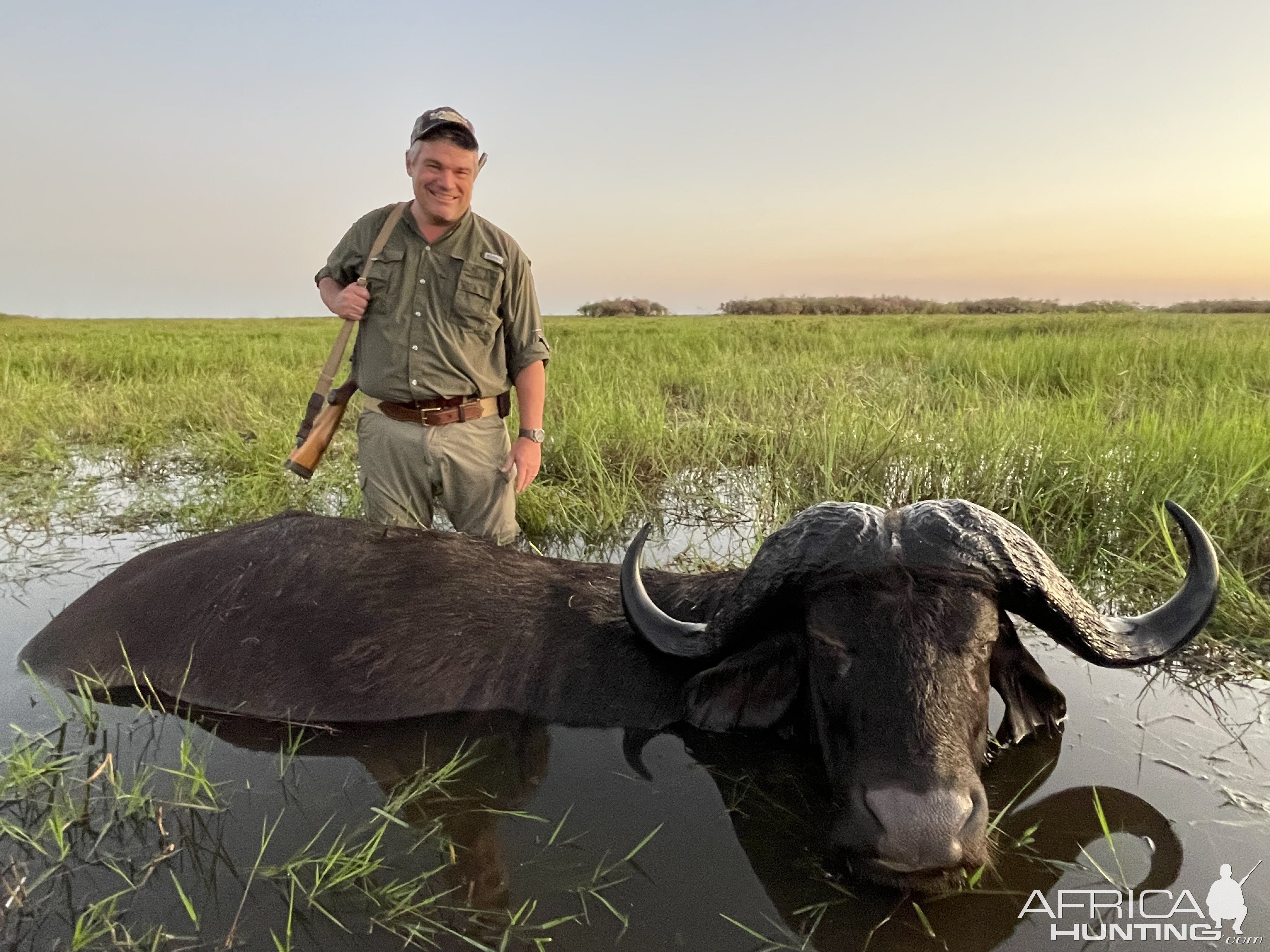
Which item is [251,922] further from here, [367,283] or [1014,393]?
[1014,393]

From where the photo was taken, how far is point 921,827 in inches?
64.6

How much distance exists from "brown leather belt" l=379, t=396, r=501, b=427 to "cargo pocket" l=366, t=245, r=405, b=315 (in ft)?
1.61

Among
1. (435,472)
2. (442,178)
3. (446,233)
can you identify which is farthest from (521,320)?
(435,472)

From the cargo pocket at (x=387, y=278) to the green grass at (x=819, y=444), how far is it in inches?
63.4

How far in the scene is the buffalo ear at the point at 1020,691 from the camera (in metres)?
2.21

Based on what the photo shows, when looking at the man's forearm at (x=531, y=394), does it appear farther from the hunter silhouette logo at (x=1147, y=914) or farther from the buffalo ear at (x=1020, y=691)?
the hunter silhouette logo at (x=1147, y=914)

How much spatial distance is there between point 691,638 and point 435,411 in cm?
213

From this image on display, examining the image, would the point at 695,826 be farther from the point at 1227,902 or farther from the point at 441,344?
the point at 441,344

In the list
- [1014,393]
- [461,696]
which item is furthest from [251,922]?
[1014,393]

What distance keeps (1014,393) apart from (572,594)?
5901 mm

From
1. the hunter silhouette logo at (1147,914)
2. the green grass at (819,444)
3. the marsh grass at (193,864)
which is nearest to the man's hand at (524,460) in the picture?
the green grass at (819,444)

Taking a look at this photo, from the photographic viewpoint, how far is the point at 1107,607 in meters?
3.37

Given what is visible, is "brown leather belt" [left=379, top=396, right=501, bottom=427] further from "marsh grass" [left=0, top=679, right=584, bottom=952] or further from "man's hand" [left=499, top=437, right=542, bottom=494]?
"marsh grass" [left=0, top=679, right=584, bottom=952]

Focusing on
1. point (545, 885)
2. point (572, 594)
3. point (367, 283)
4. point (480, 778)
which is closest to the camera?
point (545, 885)
